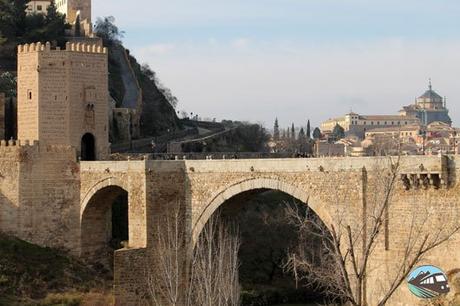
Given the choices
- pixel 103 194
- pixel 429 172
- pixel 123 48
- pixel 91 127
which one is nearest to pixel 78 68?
pixel 91 127

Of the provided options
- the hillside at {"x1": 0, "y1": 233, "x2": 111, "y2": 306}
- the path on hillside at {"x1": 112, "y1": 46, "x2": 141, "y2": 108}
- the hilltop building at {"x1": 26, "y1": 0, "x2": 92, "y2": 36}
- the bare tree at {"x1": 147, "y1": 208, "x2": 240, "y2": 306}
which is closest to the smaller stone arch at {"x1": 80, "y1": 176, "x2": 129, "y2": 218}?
the hillside at {"x1": 0, "y1": 233, "x2": 111, "y2": 306}

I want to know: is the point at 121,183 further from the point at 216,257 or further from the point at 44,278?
the point at 216,257

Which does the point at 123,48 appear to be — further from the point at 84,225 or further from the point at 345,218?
the point at 345,218

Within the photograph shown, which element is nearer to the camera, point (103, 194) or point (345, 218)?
point (345, 218)

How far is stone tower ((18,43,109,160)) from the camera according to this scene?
37.5 meters

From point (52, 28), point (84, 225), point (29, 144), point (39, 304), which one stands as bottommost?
point (39, 304)

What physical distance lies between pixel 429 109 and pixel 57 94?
485 feet

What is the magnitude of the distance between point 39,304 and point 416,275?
15450 mm

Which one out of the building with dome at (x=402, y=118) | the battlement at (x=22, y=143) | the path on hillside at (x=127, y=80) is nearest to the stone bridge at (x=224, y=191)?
the battlement at (x=22, y=143)

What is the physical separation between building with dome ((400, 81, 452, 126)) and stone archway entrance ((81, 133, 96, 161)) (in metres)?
128

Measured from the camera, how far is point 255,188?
30.9 m

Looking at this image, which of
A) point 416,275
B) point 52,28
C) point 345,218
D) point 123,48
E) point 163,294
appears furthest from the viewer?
point 123,48

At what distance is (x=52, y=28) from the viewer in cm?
6025

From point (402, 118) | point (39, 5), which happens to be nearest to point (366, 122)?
point (402, 118)
